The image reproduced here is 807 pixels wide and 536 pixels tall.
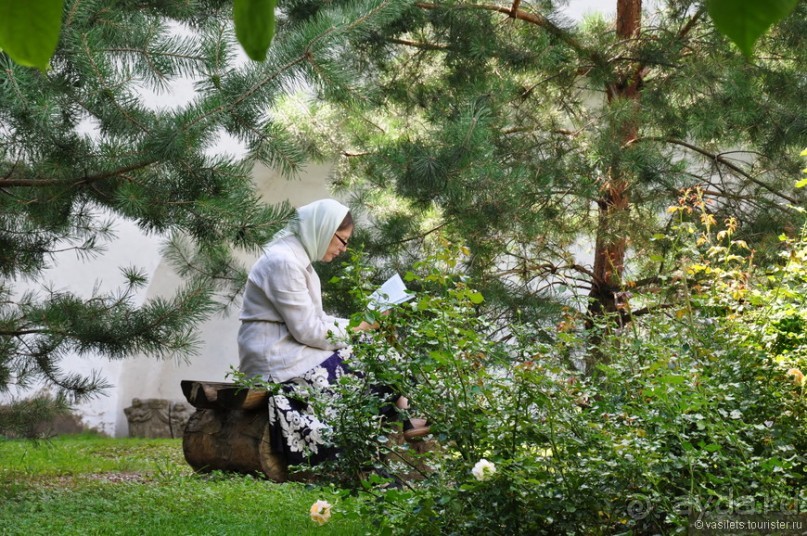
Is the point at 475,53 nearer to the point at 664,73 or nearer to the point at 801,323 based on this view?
the point at 664,73

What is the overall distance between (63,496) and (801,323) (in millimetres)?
2766

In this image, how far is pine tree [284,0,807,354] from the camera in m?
5.55

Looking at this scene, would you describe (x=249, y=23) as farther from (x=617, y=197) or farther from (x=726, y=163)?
(x=726, y=163)

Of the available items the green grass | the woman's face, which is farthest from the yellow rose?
the woman's face

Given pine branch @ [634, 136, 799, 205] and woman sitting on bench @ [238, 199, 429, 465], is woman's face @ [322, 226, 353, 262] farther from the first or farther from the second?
pine branch @ [634, 136, 799, 205]

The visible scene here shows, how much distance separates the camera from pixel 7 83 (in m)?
3.03

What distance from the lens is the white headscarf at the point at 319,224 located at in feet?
15.2

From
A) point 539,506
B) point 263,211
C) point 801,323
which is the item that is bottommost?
point 539,506

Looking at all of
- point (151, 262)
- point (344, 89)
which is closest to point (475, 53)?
point (344, 89)

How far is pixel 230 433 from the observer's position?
14.8 feet

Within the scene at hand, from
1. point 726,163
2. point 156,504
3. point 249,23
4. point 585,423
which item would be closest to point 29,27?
point 249,23

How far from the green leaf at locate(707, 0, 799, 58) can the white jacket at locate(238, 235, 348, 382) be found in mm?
4249

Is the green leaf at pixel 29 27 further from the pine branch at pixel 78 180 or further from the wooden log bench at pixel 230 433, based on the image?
the wooden log bench at pixel 230 433

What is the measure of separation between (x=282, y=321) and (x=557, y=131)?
2442 mm
